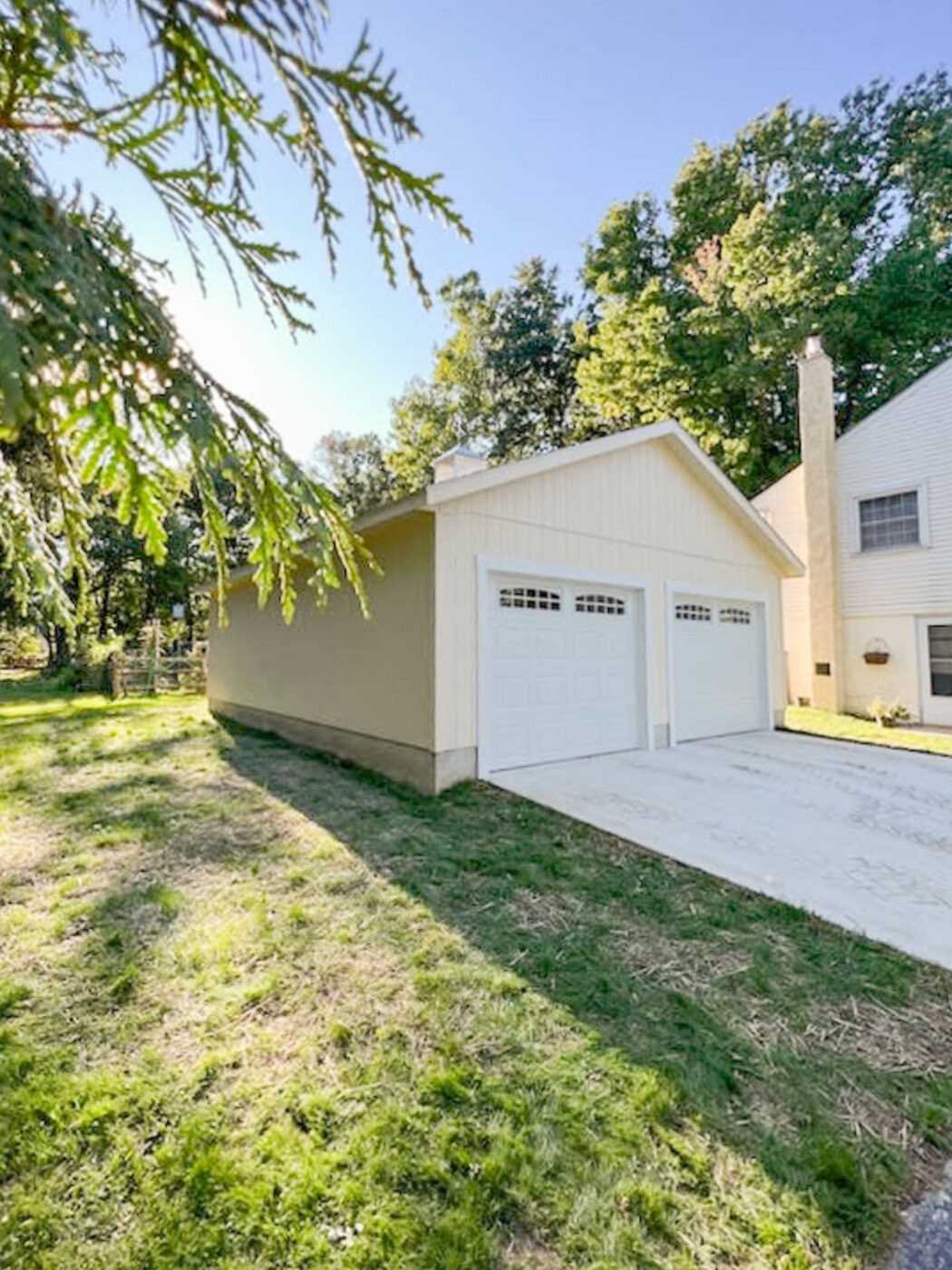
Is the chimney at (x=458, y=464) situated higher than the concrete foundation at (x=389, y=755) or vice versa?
the chimney at (x=458, y=464)

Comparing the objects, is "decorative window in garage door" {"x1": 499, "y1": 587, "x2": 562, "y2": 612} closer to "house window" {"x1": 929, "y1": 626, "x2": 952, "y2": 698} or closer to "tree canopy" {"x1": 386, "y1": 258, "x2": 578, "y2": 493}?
"house window" {"x1": 929, "y1": 626, "x2": 952, "y2": 698}

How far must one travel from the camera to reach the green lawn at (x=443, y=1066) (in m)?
1.69

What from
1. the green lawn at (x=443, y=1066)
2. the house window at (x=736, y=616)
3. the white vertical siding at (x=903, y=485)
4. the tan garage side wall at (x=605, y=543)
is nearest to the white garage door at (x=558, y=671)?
the tan garage side wall at (x=605, y=543)

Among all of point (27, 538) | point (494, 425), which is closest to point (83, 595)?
point (27, 538)

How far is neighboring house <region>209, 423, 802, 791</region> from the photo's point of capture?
602 centimetres

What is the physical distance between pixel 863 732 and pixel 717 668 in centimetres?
328

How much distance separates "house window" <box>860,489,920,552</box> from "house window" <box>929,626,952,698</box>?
1.74 m

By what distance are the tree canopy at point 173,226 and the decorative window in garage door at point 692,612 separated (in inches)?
280

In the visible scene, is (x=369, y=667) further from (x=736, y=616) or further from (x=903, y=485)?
(x=903, y=485)

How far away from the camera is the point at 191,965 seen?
2.95 m

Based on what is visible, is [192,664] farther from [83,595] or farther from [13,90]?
[13,90]

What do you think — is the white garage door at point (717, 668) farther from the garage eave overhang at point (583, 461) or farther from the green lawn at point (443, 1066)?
the green lawn at point (443, 1066)

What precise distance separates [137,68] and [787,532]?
14132 millimetres

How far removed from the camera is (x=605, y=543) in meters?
7.50
